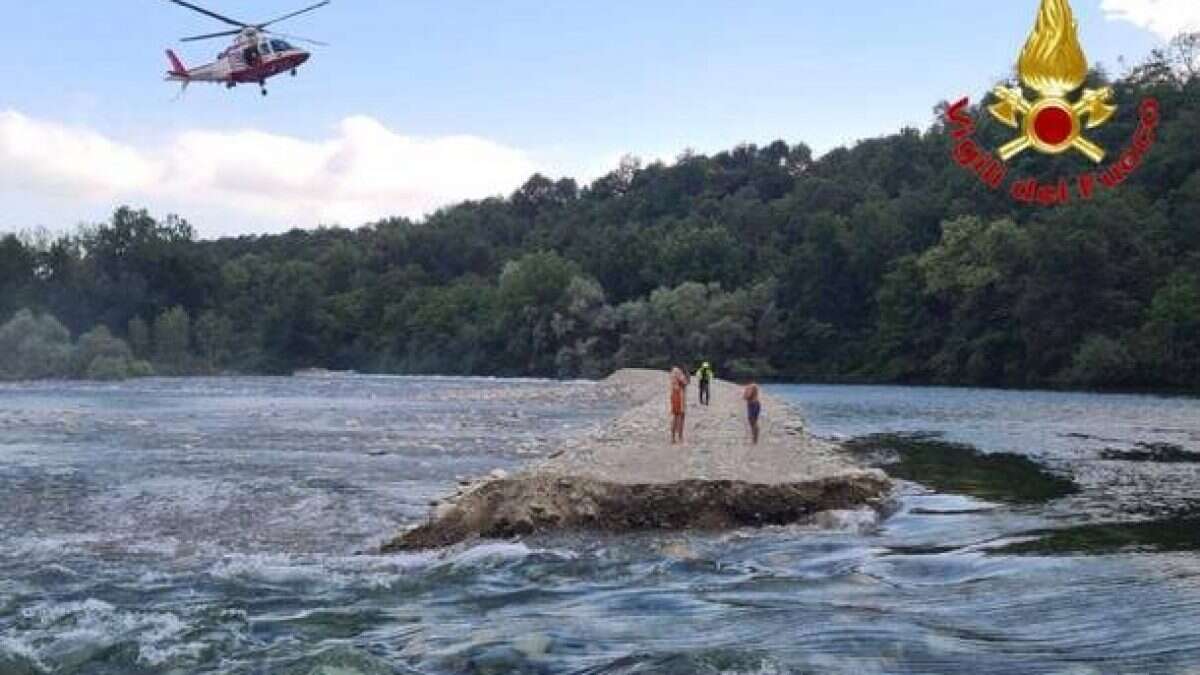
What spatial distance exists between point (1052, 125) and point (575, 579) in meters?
18.6

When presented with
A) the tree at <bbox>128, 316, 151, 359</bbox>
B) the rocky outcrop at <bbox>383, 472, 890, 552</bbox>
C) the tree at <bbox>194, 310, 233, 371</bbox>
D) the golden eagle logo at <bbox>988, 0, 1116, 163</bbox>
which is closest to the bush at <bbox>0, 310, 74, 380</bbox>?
the tree at <bbox>128, 316, 151, 359</bbox>

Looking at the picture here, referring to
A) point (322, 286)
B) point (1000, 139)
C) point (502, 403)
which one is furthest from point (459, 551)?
point (322, 286)

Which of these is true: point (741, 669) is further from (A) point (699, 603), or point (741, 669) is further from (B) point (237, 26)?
(B) point (237, 26)

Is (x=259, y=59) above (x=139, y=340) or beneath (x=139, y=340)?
above

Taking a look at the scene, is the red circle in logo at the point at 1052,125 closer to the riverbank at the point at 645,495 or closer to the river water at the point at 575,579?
the river water at the point at 575,579

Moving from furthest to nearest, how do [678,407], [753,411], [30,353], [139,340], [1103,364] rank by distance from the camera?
1. [139,340]
2. [30,353]
3. [1103,364]
4. [753,411]
5. [678,407]

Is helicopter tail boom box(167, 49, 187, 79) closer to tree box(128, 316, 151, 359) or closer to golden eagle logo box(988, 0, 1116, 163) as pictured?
golden eagle logo box(988, 0, 1116, 163)

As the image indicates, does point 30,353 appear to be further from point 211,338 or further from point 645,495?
point 645,495

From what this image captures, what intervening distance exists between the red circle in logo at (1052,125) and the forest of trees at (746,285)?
57.6 m

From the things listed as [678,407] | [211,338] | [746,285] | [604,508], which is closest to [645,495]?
[604,508]

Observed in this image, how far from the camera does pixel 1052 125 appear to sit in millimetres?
27625

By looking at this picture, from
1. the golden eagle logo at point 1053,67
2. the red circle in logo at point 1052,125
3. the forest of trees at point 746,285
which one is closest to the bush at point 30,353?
the forest of trees at point 746,285

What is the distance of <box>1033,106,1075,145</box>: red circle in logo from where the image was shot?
24.2 meters

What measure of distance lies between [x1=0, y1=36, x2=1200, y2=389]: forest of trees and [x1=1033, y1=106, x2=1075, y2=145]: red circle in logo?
57.6 metres
